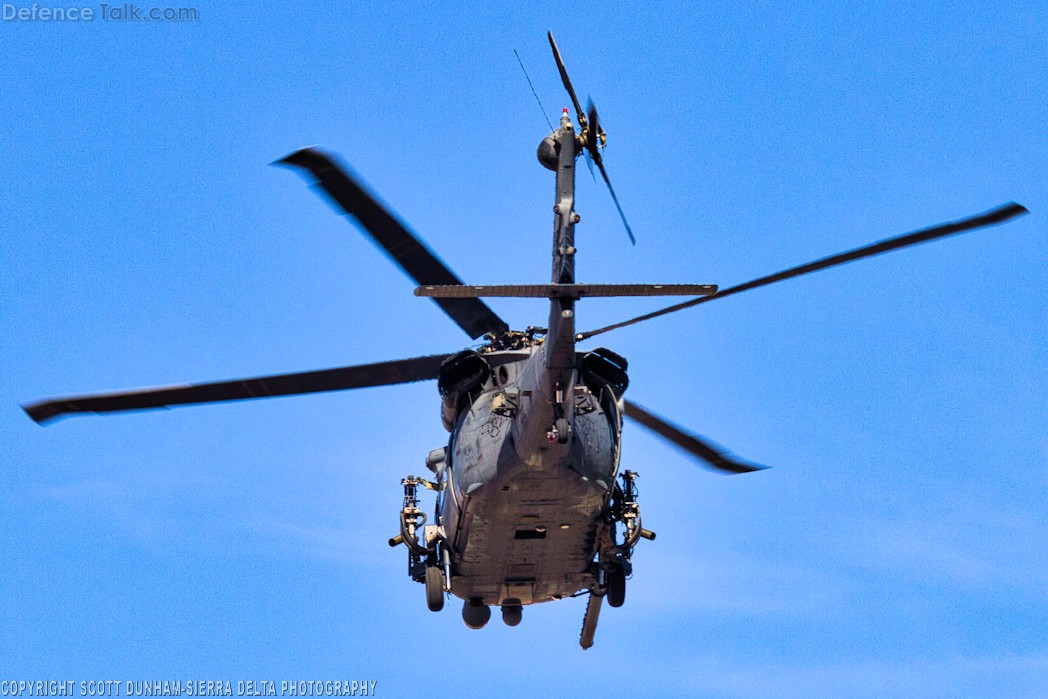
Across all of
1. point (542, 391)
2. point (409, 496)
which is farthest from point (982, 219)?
point (409, 496)

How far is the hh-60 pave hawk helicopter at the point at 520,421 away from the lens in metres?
19.0

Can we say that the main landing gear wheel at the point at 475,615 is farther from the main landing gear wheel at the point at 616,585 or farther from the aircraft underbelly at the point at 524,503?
the main landing gear wheel at the point at 616,585

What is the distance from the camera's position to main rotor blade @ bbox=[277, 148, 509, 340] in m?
19.0

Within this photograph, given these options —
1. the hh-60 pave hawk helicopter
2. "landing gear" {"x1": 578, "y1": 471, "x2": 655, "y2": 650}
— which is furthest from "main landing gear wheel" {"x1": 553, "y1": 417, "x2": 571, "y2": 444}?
"landing gear" {"x1": 578, "y1": 471, "x2": 655, "y2": 650}

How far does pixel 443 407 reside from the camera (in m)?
22.2

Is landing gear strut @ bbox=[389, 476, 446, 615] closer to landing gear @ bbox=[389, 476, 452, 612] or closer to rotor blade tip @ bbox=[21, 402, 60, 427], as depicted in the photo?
landing gear @ bbox=[389, 476, 452, 612]

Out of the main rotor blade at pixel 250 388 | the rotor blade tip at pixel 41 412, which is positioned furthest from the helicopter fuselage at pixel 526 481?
the rotor blade tip at pixel 41 412

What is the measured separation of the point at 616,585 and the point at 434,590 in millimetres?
3292

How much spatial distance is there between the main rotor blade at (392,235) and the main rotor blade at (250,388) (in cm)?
112

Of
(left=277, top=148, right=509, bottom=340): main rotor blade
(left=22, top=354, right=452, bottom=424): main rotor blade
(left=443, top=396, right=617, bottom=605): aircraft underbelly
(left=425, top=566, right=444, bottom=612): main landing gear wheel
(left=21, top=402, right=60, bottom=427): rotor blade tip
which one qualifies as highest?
(left=277, top=148, right=509, bottom=340): main rotor blade

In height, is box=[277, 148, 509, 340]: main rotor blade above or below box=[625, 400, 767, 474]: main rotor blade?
above

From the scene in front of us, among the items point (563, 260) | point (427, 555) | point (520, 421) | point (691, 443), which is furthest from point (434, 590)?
point (563, 260)

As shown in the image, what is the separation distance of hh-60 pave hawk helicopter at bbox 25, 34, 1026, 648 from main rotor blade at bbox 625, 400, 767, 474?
3cm

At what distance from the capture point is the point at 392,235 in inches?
805
